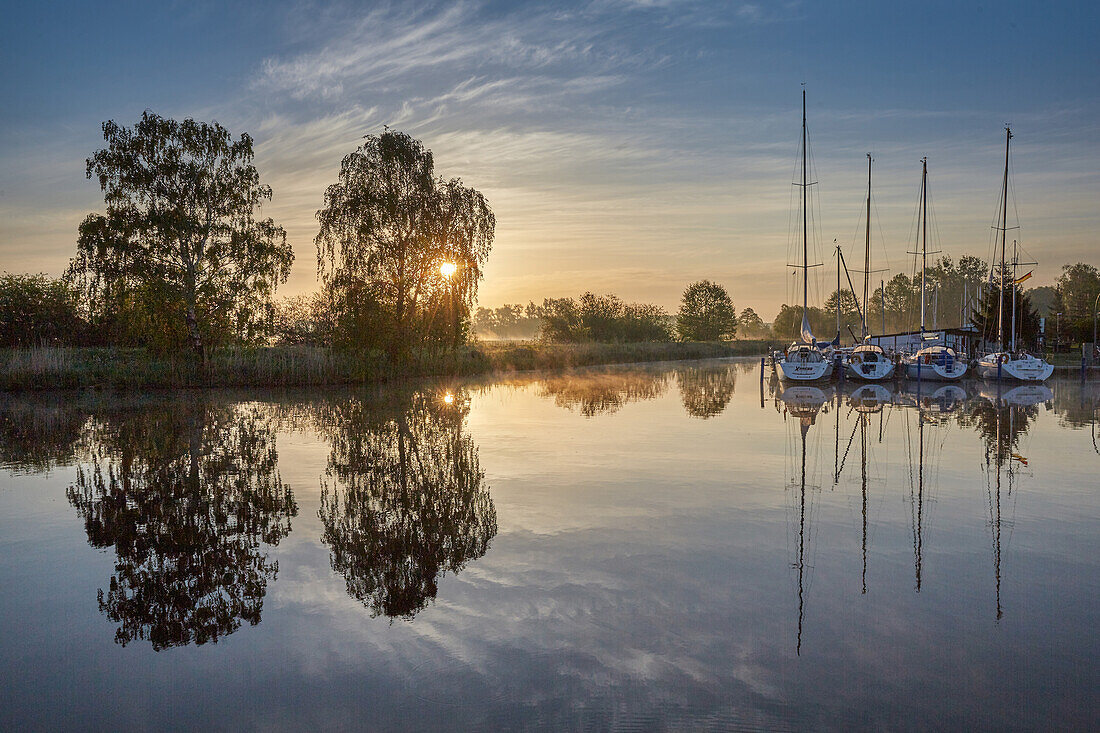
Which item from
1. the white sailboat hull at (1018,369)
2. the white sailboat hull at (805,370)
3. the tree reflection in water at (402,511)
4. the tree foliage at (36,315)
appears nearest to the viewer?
the tree reflection in water at (402,511)

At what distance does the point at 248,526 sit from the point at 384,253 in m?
29.8

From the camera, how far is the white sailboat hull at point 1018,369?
3572cm

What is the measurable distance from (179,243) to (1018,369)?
133 ft

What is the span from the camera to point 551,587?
6516 mm

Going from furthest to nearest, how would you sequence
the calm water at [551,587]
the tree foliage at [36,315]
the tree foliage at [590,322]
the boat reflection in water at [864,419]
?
the tree foliage at [590,322]
the tree foliage at [36,315]
the boat reflection in water at [864,419]
the calm water at [551,587]

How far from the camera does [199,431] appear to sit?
17.7 meters

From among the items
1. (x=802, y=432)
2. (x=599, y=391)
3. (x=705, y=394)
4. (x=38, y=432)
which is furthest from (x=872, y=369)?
(x=38, y=432)

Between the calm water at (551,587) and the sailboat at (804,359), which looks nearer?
the calm water at (551,587)

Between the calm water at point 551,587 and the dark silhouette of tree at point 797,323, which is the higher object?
the dark silhouette of tree at point 797,323

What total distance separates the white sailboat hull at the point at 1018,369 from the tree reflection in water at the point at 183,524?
115ft

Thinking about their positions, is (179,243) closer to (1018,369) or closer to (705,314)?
(1018,369)

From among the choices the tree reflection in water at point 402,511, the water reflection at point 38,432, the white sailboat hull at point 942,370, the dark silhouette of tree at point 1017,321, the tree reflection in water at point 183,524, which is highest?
the dark silhouette of tree at point 1017,321

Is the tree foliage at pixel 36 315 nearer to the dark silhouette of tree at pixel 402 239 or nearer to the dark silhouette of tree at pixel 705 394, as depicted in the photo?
the dark silhouette of tree at pixel 402 239

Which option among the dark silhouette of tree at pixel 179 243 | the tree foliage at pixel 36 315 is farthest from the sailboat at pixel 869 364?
the tree foliage at pixel 36 315
